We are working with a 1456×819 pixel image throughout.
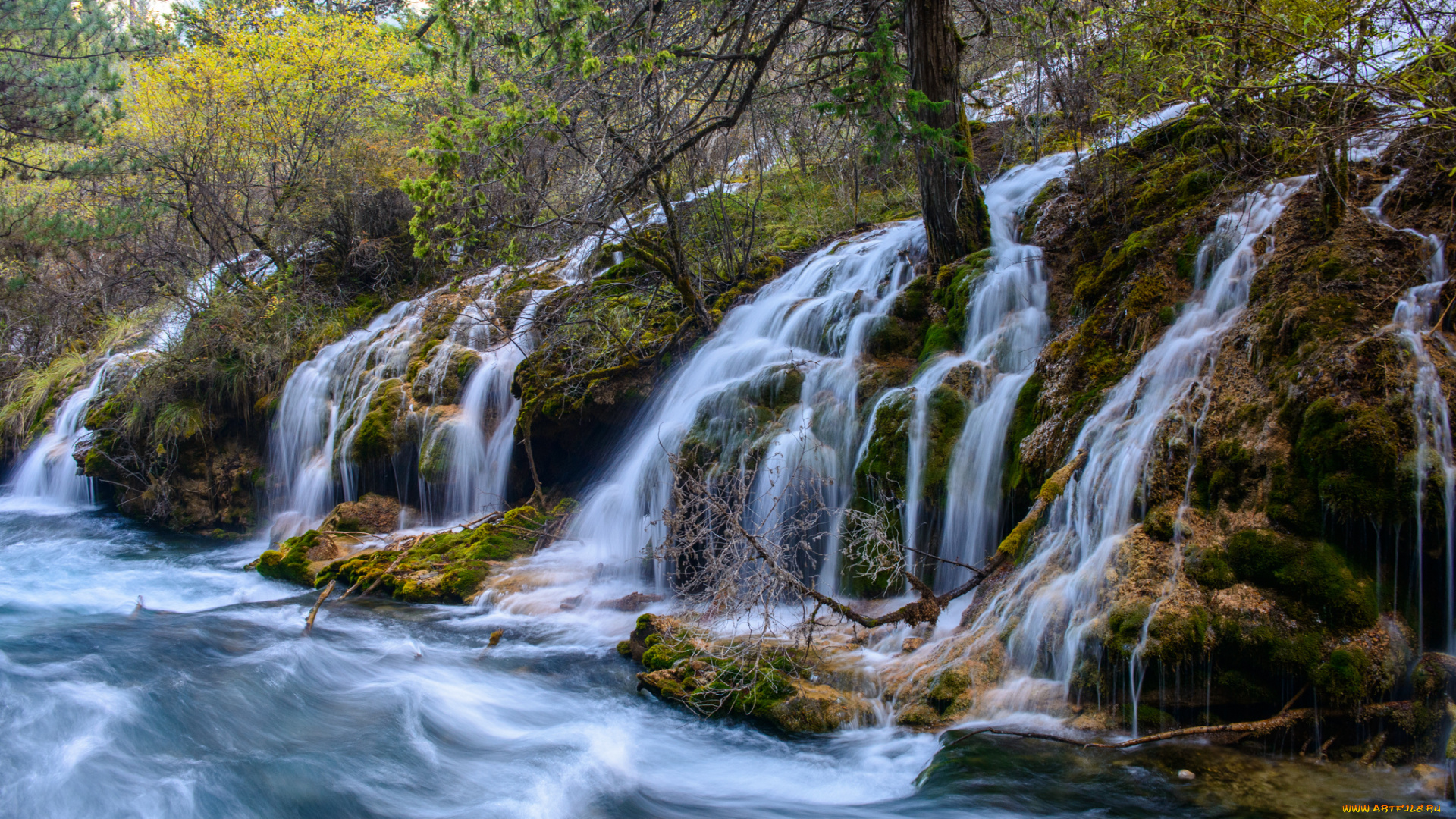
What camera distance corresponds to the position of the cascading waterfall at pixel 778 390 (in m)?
7.12

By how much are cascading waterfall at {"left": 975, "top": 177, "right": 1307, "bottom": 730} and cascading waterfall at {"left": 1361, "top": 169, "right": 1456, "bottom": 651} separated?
3.07 ft

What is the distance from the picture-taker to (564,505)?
9.33 m

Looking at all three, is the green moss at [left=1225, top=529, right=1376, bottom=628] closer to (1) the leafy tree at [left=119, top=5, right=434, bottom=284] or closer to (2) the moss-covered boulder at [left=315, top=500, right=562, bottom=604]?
(2) the moss-covered boulder at [left=315, top=500, right=562, bottom=604]

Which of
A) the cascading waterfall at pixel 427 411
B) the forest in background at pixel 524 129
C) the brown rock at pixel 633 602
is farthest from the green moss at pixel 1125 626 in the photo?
the cascading waterfall at pixel 427 411

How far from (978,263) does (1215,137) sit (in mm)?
2074

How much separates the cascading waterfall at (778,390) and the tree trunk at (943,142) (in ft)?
2.33

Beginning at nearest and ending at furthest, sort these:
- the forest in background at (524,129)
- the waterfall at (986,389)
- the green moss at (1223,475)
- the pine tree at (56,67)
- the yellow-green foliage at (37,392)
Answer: the green moss at (1223,475), the forest in background at (524,129), the waterfall at (986,389), the pine tree at (56,67), the yellow-green foliage at (37,392)

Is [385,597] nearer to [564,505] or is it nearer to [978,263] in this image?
[564,505]

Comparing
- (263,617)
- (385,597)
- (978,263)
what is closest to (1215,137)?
(978,263)

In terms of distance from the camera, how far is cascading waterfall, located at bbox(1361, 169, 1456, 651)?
11.8ft

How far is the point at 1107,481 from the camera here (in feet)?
15.7

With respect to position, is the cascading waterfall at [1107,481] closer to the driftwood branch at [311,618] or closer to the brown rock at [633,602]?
the brown rock at [633,602]

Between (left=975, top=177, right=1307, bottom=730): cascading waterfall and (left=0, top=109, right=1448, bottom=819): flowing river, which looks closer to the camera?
(left=0, top=109, right=1448, bottom=819): flowing river

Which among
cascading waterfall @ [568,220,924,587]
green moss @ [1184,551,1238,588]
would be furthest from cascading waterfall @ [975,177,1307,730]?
cascading waterfall @ [568,220,924,587]
